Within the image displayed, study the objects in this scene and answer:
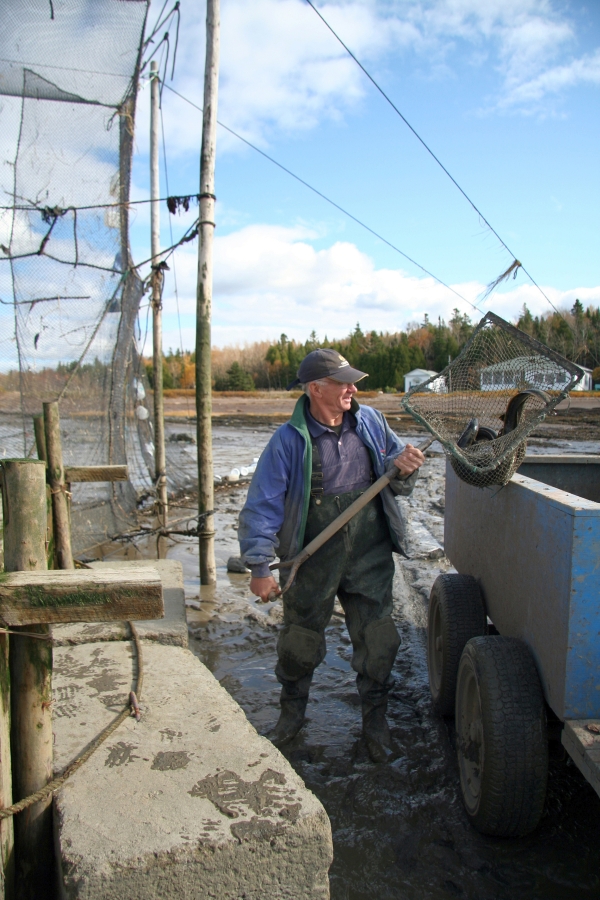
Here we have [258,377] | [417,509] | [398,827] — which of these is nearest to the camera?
[398,827]

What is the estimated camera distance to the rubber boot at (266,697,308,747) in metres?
3.45

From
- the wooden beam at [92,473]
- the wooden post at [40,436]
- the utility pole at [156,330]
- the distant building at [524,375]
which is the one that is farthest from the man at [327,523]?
the utility pole at [156,330]

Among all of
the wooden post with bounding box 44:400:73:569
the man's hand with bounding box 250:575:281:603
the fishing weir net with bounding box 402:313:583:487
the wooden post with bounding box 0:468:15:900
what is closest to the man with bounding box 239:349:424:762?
the man's hand with bounding box 250:575:281:603

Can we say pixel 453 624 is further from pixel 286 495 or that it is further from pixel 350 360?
pixel 350 360

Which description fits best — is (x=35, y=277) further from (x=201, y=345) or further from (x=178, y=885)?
(x=178, y=885)

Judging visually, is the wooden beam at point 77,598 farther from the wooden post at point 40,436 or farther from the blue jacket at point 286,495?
the wooden post at point 40,436

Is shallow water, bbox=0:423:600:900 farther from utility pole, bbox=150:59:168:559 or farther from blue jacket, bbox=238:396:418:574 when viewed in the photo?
utility pole, bbox=150:59:168:559

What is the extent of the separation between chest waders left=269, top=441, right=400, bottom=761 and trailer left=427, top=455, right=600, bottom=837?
37cm

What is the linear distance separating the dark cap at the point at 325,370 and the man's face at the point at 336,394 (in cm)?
4

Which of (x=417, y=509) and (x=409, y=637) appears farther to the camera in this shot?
(x=417, y=509)

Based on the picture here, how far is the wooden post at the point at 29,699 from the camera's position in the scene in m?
2.10

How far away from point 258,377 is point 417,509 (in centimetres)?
7854

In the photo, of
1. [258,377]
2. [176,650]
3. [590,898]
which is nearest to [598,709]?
[590,898]

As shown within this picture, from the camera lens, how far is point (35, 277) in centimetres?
612
